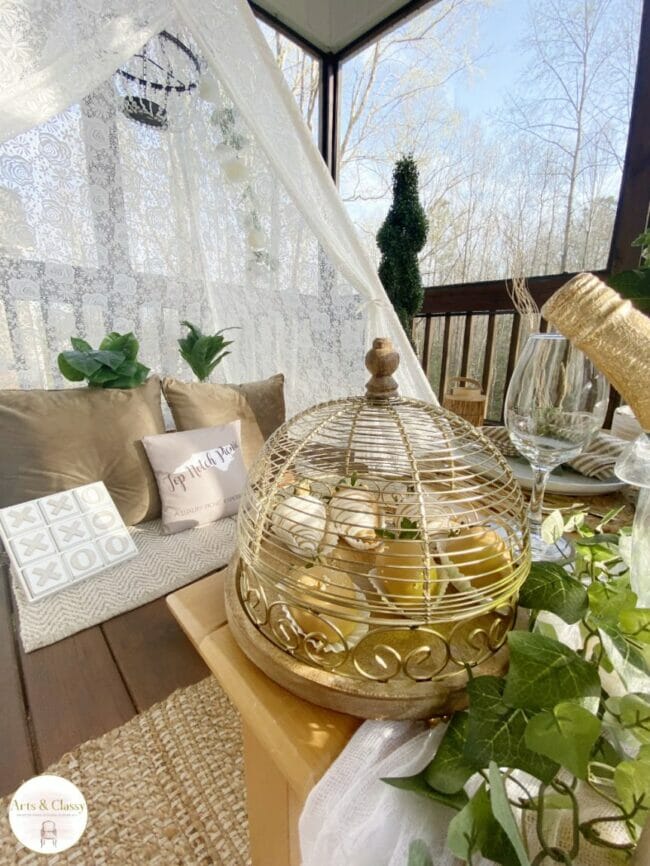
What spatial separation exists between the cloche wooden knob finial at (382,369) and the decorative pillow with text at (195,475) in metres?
0.81

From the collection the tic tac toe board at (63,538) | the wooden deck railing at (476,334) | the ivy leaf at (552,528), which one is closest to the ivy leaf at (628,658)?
the ivy leaf at (552,528)

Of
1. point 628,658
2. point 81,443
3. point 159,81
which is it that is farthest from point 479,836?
point 159,81

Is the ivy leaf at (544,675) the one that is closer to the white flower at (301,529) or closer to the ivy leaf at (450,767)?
the ivy leaf at (450,767)

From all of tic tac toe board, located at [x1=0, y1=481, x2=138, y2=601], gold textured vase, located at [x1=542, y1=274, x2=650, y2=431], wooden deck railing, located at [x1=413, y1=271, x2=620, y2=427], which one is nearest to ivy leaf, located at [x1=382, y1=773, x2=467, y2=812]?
gold textured vase, located at [x1=542, y1=274, x2=650, y2=431]

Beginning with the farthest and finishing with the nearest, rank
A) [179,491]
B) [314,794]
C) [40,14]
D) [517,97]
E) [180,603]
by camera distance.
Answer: [517,97]
[179,491]
[40,14]
[180,603]
[314,794]

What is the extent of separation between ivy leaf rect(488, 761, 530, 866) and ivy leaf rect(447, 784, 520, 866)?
21 mm

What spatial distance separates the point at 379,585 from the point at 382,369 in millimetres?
206

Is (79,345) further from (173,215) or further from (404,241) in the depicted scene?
(404,241)

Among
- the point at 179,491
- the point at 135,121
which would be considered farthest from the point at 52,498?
the point at 135,121

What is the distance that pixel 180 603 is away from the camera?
43 cm

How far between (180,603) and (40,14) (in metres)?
1.33

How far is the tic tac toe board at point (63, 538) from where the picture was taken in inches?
32.2

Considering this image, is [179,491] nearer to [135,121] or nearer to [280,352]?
[280,352]

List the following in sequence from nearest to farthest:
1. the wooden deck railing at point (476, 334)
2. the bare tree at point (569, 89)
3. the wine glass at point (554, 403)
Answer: the wine glass at point (554, 403), the bare tree at point (569, 89), the wooden deck railing at point (476, 334)
